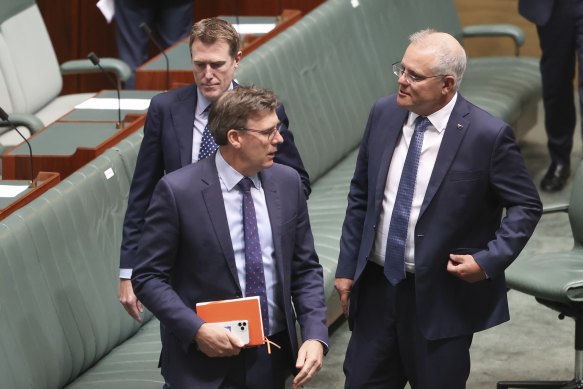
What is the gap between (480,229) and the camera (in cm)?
343

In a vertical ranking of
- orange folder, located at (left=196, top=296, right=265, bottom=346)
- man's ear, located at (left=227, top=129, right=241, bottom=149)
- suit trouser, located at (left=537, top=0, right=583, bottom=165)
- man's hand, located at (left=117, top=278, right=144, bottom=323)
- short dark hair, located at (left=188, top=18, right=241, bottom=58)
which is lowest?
suit trouser, located at (left=537, top=0, right=583, bottom=165)

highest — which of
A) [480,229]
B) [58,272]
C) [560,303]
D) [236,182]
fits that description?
[236,182]

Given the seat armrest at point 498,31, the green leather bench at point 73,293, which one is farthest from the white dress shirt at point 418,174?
the seat armrest at point 498,31

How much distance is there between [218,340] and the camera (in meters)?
2.94

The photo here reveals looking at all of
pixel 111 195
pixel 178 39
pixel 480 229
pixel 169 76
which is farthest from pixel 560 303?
pixel 178 39

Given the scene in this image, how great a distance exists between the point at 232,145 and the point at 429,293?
0.73m

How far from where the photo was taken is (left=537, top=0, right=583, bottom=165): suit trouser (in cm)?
607

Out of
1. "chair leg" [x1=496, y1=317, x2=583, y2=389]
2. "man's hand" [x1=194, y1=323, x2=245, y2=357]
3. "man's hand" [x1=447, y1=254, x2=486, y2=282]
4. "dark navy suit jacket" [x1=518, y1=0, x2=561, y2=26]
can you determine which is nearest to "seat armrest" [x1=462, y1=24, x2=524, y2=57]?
"dark navy suit jacket" [x1=518, y1=0, x2=561, y2=26]

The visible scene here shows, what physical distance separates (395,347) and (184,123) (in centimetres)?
85

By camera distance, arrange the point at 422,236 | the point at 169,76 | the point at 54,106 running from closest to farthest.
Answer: the point at 422,236 < the point at 169,76 < the point at 54,106

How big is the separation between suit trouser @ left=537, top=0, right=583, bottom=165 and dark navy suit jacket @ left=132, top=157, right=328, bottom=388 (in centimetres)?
324

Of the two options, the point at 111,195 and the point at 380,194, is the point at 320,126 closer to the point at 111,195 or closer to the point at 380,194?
the point at 111,195

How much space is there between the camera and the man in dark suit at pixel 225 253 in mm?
2979

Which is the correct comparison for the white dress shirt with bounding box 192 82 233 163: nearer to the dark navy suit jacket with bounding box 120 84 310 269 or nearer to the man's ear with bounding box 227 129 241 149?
the dark navy suit jacket with bounding box 120 84 310 269
